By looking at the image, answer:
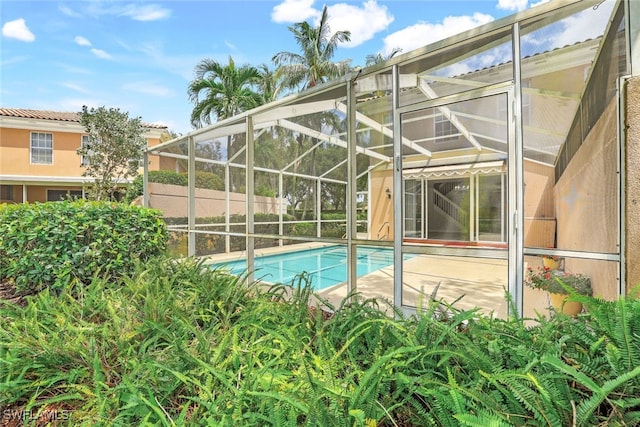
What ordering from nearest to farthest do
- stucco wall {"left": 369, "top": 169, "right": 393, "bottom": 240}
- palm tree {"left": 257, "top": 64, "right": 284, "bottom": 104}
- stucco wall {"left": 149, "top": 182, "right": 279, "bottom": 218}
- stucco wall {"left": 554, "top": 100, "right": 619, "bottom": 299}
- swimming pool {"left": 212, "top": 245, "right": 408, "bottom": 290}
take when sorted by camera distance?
1. stucco wall {"left": 554, "top": 100, "right": 619, "bottom": 299}
2. swimming pool {"left": 212, "top": 245, "right": 408, "bottom": 290}
3. stucco wall {"left": 369, "top": 169, "right": 393, "bottom": 240}
4. stucco wall {"left": 149, "top": 182, "right": 279, "bottom": 218}
5. palm tree {"left": 257, "top": 64, "right": 284, "bottom": 104}

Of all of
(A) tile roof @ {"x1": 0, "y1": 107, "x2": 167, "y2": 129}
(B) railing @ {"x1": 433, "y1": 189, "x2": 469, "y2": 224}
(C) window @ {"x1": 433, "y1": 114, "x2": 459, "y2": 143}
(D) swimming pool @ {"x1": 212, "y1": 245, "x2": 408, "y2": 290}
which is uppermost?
(A) tile roof @ {"x1": 0, "y1": 107, "x2": 167, "y2": 129}

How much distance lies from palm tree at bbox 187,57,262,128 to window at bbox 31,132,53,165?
8.25m

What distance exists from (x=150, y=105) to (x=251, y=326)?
17631mm

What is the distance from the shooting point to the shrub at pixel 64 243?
15.4 feet

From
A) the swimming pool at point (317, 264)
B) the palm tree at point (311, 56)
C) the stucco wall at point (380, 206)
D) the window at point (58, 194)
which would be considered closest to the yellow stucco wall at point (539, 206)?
the swimming pool at point (317, 264)

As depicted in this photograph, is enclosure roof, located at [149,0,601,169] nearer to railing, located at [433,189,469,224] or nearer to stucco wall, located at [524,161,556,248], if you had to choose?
stucco wall, located at [524,161,556,248]

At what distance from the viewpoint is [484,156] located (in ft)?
15.9

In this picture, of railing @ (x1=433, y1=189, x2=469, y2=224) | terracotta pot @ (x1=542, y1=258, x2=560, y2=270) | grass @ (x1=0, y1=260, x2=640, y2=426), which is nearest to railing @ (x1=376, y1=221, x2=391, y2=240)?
railing @ (x1=433, y1=189, x2=469, y2=224)

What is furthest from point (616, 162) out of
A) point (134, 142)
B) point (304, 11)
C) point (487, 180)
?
point (304, 11)

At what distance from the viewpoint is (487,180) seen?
4660mm

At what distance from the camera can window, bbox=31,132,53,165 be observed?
18.8 m

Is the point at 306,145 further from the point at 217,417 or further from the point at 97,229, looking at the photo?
the point at 217,417

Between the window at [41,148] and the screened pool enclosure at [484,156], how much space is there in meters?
18.5

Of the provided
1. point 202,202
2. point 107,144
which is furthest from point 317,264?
point 107,144
